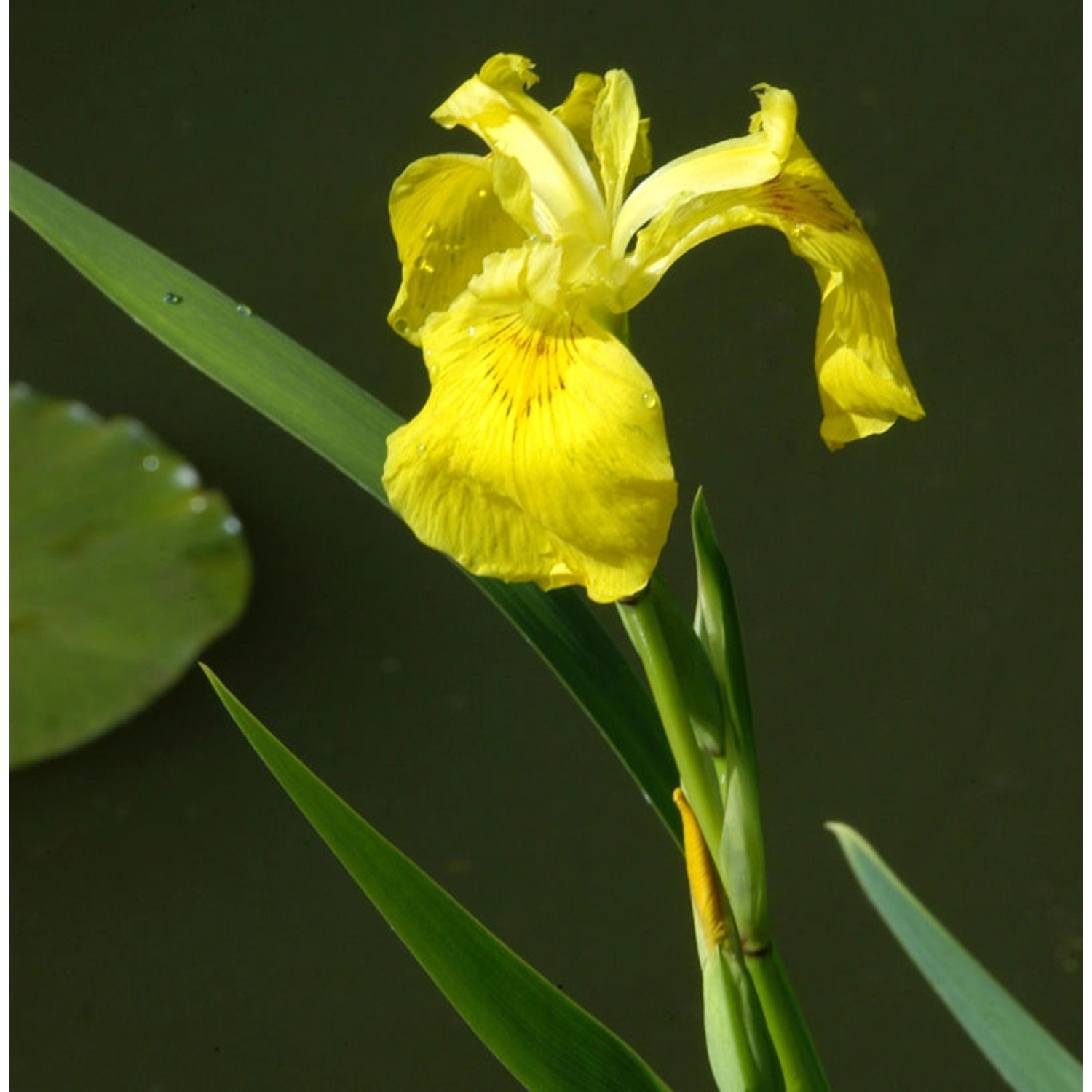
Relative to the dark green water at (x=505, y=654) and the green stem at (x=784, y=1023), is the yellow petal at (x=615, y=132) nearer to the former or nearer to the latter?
A: the green stem at (x=784, y=1023)

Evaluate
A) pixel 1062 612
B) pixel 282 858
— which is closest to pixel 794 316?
pixel 1062 612

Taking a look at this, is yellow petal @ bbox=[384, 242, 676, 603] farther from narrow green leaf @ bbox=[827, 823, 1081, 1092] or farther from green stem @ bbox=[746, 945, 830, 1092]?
narrow green leaf @ bbox=[827, 823, 1081, 1092]

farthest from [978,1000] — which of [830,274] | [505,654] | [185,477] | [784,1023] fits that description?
[185,477]

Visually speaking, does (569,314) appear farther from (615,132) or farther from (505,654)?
(505,654)

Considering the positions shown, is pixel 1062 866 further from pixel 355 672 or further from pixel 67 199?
pixel 67 199

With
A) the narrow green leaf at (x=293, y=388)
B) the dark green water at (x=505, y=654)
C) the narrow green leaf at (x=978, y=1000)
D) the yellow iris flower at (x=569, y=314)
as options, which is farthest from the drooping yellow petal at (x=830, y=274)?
the dark green water at (x=505, y=654)
